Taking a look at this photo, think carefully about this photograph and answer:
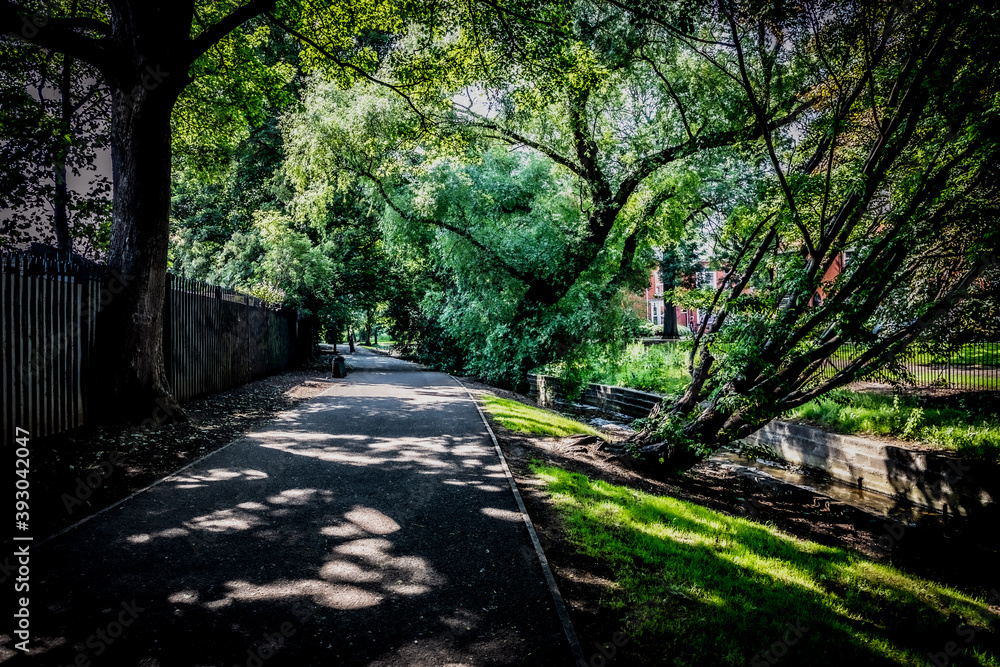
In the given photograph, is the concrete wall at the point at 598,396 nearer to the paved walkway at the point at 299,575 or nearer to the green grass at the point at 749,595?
→ the green grass at the point at 749,595

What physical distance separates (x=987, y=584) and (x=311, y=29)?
14.7 metres

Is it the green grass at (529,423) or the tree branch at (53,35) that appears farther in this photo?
the green grass at (529,423)

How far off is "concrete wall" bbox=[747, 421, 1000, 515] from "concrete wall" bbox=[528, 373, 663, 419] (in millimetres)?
4877

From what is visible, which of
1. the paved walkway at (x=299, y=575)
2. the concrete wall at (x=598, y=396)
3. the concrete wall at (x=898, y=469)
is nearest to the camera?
the paved walkway at (x=299, y=575)

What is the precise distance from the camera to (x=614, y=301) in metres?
17.8

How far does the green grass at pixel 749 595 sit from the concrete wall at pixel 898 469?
3555 millimetres

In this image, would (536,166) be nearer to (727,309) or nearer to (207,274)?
(727,309)

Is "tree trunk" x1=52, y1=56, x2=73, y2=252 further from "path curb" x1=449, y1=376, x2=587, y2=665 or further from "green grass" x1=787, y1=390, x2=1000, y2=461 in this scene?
"green grass" x1=787, y1=390, x2=1000, y2=461

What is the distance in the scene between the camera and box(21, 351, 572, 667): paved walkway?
2.85m

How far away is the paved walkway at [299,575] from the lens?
285 cm

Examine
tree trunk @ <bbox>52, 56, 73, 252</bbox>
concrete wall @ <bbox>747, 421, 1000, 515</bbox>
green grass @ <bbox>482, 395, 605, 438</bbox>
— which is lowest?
concrete wall @ <bbox>747, 421, 1000, 515</bbox>

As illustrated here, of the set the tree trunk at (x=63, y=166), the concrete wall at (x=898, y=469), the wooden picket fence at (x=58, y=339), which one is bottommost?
the concrete wall at (x=898, y=469)

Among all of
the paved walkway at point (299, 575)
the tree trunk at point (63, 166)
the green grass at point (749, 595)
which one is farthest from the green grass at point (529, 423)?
the tree trunk at point (63, 166)

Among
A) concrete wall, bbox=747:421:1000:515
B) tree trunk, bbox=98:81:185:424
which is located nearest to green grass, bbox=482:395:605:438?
concrete wall, bbox=747:421:1000:515
